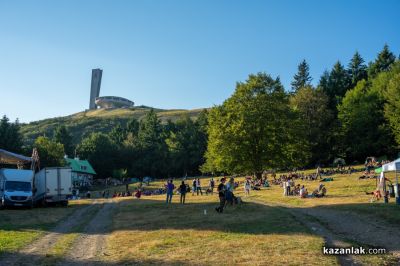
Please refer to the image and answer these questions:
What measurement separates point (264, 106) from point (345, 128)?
104 ft

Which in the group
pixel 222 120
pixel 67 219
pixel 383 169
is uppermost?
pixel 222 120

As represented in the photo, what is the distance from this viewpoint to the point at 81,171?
9062cm

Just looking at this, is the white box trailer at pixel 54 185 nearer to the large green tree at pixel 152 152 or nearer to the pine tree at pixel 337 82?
the large green tree at pixel 152 152

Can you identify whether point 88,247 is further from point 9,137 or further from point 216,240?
point 9,137

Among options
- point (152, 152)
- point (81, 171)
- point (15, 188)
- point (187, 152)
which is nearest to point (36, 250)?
point (15, 188)

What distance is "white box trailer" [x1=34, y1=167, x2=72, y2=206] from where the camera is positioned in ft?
106

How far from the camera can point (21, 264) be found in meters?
10.9

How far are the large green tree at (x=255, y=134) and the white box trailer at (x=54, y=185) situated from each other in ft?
63.9

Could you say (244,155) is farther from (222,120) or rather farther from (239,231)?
(239,231)

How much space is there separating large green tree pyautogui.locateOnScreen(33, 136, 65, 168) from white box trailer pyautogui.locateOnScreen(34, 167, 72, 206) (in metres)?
44.0

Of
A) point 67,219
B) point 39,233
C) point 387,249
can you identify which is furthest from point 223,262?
point 67,219

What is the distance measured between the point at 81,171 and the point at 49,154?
15419mm

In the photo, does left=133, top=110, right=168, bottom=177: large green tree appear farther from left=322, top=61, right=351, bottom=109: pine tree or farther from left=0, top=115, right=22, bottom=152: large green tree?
left=322, top=61, right=351, bottom=109: pine tree

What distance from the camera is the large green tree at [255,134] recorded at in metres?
47.4
